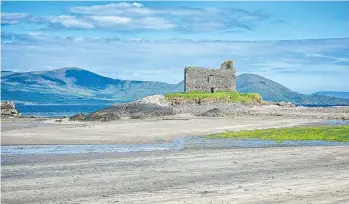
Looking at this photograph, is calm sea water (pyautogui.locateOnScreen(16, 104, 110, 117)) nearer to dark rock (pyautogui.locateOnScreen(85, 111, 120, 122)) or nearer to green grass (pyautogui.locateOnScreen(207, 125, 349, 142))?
dark rock (pyautogui.locateOnScreen(85, 111, 120, 122))

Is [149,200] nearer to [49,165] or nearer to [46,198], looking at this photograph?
[46,198]

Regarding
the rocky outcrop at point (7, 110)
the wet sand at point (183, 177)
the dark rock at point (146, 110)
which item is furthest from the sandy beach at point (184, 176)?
the rocky outcrop at point (7, 110)

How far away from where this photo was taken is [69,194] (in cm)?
1511

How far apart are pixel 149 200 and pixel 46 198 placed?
2.63 m

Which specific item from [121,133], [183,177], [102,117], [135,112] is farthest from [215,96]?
[183,177]

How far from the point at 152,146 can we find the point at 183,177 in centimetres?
1007

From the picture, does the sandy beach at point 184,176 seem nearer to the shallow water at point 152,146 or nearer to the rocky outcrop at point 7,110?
the shallow water at point 152,146

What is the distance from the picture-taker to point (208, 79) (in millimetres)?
66438

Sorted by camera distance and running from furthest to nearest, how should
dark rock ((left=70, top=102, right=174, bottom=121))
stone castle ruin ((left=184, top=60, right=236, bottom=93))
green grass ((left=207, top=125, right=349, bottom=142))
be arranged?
stone castle ruin ((left=184, top=60, right=236, bottom=93))
dark rock ((left=70, top=102, right=174, bottom=121))
green grass ((left=207, top=125, right=349, bottom=142))

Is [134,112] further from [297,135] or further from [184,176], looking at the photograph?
[184,176]

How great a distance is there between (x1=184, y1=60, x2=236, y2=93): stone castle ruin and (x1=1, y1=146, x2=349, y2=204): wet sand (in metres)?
41.4

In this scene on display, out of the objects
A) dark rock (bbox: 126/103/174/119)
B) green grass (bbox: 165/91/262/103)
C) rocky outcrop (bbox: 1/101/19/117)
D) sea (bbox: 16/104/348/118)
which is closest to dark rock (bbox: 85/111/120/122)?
dark rock (bbox: 126/103/174/119)

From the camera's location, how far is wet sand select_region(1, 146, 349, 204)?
14452 millimetres

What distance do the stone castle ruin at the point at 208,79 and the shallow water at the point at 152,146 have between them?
3602 cm
